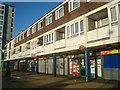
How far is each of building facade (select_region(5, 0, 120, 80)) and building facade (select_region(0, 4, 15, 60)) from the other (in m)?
51.8

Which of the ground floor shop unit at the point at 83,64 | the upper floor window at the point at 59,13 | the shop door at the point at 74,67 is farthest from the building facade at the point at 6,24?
the shop door at the point at 74,67

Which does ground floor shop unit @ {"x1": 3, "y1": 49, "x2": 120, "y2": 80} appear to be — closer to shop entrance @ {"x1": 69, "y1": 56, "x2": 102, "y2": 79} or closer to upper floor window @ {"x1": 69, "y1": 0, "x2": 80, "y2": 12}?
shop entrance @ {"x1": 69, "y1": 56, "x2": 102, "y2": 79}

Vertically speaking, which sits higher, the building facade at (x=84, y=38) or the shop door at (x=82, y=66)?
the building facade at (x=84, y=38)

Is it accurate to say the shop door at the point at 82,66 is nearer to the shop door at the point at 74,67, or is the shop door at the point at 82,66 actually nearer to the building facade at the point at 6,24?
the shop door at the point at 74,67

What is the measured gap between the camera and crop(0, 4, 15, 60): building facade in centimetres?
6882

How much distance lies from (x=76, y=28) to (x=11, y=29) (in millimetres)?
64632

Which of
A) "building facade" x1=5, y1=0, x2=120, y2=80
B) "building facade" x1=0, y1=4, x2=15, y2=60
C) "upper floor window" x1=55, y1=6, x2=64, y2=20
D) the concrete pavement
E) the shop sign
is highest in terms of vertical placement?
"building facade" x1=0, y1=4, x2=15, y2=60

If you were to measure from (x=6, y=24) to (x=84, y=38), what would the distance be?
65736 millimetres

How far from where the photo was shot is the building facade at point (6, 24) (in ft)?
226

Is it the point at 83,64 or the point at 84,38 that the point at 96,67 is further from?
the point at 84,38

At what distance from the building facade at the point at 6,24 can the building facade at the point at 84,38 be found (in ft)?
170

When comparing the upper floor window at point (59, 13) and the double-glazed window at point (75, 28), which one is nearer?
the double-glazed window at point (75, 28)

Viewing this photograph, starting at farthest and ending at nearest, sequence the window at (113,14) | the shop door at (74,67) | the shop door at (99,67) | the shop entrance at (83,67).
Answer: the shop door at (74,67) → the shop entrance at (83,67) → the shop door at (99,67) → the window at (113,14)

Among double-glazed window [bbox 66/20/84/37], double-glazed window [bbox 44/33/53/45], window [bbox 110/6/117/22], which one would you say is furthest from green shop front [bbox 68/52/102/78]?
window [bbox 110/6/117/22]
